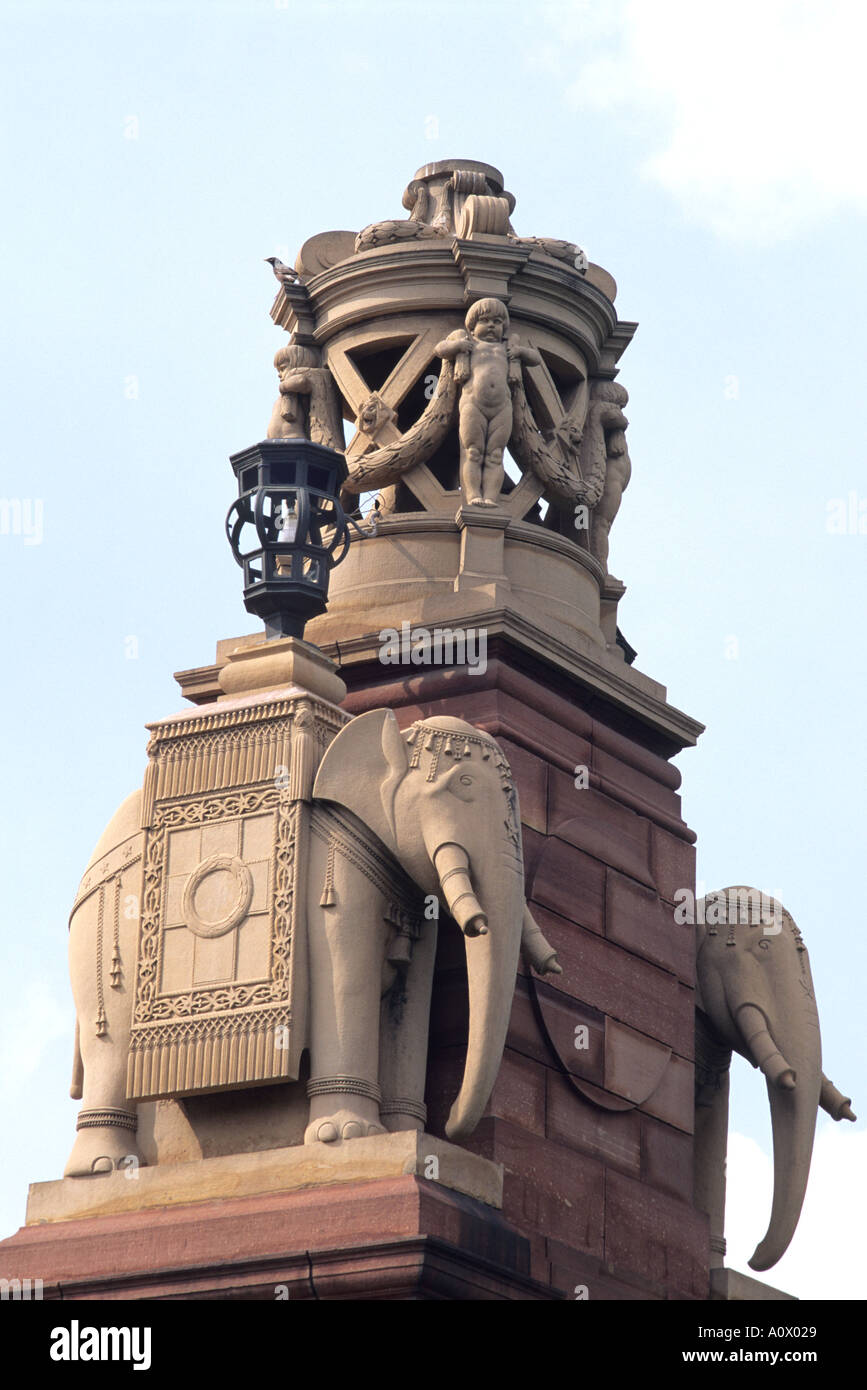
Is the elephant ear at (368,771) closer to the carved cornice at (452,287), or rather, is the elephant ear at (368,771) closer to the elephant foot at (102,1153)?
the elephant foot at (102,1153)

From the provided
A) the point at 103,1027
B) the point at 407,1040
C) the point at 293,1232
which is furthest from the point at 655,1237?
the point at 103,1027

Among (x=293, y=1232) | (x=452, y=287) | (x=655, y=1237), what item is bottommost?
(x=293, y=1232)

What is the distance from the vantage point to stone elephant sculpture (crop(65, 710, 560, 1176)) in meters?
19.4

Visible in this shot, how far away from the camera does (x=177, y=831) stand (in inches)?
800

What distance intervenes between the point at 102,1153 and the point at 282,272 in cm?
744

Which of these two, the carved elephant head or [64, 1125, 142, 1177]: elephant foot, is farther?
[64, 1125, 142, 1177]: elephant foot

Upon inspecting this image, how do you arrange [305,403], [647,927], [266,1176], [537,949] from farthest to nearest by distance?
[305,403]
[647,927]
[537,949]
[266,1176]

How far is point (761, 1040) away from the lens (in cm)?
2255

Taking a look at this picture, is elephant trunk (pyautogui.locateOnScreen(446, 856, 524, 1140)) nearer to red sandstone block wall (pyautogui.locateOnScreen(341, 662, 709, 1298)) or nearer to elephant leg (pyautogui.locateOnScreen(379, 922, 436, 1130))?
elephant leg (pyautogui.locateOnScreen(379, 922, 436, 1130))

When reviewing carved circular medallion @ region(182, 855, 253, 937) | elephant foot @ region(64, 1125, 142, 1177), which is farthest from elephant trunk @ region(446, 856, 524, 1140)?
elephant foot @ region(64, 1125, 142, 1177)

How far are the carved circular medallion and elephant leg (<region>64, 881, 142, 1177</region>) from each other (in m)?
0.64

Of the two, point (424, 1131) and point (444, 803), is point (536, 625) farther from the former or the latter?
point (424, 1131)

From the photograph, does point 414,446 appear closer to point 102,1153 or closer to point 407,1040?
point 407,1040
